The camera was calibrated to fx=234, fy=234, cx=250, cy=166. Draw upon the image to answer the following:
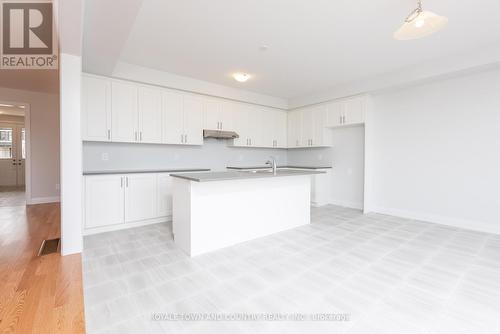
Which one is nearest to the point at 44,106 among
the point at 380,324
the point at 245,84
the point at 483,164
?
the point at 245,84

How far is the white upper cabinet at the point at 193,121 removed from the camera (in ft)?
15.4

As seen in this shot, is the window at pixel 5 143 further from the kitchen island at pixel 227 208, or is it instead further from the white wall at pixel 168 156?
the kitchen island at pixel 227 208

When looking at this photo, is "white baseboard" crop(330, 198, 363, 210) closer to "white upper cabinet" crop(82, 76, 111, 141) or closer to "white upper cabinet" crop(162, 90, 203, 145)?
"white upper cabinet" crop(162, 90, 203, 145)

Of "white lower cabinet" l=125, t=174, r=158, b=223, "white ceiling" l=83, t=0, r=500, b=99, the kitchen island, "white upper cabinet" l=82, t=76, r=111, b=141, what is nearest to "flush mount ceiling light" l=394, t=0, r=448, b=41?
"white ceiling" l=83, t=0, r=500, b=99

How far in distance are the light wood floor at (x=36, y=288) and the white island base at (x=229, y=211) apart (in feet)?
3.74

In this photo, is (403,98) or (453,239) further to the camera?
(403,98)

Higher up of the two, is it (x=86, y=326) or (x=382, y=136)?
(x=382, y=136)

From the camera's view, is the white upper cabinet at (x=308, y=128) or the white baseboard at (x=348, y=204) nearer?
the white baseboard at (x=348, y=204)

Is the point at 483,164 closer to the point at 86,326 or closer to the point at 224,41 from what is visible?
the point at 224,41

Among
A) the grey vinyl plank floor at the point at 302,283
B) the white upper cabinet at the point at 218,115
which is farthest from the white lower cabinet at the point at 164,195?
the white upper cabinet at the point at 218,115

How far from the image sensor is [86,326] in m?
1.60

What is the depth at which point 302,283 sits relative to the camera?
85.0 inches

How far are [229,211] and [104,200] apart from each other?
1.99m

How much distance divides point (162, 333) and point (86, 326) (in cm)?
55
